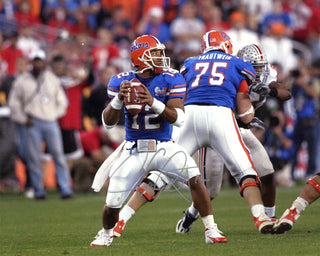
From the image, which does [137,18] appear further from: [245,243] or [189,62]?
[245,243]

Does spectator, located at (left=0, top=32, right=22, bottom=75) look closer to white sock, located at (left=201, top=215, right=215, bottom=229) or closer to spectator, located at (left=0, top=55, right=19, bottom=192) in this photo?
spectator, located at (left=0, top=55, right=19, bottom=192)

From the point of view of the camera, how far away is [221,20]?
17703mm

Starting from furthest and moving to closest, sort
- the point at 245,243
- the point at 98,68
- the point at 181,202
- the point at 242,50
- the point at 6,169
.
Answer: the point at 98,68, the point at 6,169, the point at 181,202, the point at 242,50, the point at 245,243

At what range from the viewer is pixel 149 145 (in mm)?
6238

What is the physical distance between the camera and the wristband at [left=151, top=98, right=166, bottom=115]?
5.92m

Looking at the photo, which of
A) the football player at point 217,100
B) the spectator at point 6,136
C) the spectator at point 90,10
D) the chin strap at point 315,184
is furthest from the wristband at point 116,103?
the spectator at point 90,10

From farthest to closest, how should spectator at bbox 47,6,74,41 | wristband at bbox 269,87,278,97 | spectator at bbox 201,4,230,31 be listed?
spectator at bbox 201,4,230,31
spectator at bbox 47,6,74,41
wristband at bbox 269,87,278,97

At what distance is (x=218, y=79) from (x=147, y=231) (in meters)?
1.70

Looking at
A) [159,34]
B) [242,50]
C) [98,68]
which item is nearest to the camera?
[242,50]

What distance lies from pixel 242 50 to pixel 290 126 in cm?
775

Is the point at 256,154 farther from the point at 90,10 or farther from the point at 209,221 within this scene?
the point at 90,10

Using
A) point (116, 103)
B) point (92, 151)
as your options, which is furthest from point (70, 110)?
point (116, 103)

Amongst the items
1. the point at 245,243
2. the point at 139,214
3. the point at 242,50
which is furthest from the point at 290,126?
the point at 245,243

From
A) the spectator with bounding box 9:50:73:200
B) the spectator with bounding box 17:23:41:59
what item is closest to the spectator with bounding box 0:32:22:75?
the spectator with bounding box 17:23:41:59
